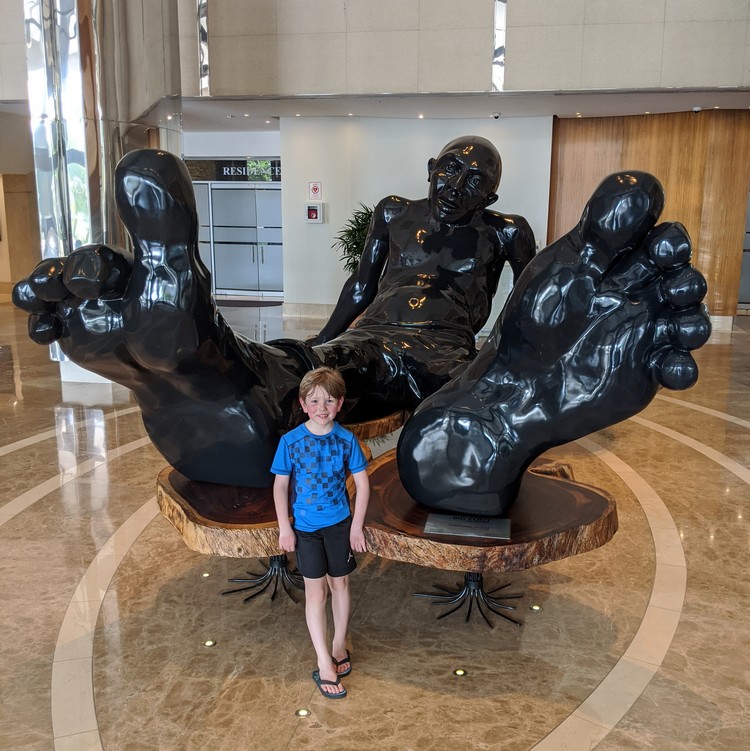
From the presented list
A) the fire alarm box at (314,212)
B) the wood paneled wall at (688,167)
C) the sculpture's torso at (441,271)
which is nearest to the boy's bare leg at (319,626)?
the sculpture's torso at (441,271)

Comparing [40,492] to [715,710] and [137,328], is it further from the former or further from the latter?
[715,710]

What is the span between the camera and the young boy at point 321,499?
228 cm

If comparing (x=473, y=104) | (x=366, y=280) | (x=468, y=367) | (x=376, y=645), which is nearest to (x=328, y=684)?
(x=376, y=645)

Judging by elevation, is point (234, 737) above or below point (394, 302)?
below

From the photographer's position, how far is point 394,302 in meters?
3.61

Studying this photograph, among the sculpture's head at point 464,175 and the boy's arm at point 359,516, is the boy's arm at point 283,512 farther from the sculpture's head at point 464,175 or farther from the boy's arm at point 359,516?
the sculpture's head at point 464,175

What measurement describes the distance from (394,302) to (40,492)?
2.22m

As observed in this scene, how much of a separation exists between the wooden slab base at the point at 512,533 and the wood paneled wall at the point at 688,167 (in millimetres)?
8627

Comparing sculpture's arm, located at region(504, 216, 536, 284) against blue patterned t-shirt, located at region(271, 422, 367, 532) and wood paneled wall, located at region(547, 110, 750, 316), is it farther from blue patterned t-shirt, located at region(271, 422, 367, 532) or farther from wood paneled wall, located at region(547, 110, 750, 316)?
wood paneled wall, located at region(547, 110, 750, 316)

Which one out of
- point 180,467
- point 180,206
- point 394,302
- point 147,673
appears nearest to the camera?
point 180,206

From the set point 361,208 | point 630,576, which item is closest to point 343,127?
point 361,208

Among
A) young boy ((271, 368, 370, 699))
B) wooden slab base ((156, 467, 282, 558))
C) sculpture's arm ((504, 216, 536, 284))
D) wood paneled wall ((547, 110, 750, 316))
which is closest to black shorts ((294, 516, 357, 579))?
young boy ((271, 368, 370, 699))

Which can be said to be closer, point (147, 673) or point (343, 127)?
point (147, 673)

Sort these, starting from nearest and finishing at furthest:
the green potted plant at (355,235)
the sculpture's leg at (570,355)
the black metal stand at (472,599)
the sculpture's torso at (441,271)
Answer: the sculpture's leg at (570,355) → the black metal stand at (472,599) → the sculpture's torso at (441,271) → the green potted plant at (355,235)
